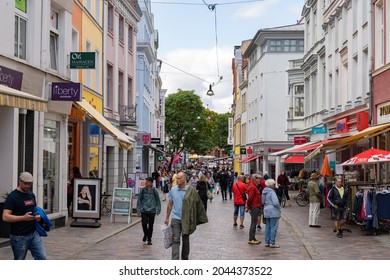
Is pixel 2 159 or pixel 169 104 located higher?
pixel 169 104

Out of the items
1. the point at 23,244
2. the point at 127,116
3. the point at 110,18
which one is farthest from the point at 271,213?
the point at 127,116

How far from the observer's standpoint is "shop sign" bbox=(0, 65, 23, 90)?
1339 centimetres

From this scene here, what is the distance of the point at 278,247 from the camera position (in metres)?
14.1

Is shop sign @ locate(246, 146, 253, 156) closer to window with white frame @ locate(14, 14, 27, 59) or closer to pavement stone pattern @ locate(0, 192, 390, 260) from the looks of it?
pavement stone pattern @ locate(0, 192, 390, 260)

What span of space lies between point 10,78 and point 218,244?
5.81m

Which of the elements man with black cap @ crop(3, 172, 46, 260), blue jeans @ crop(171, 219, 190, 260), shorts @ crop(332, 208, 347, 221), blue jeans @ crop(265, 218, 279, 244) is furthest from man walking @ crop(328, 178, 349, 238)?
man with black cap @ crop(3, 172, 46, 260)

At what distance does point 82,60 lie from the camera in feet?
59.1

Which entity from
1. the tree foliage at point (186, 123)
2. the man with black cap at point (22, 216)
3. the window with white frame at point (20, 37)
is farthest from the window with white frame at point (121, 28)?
the tree foliage at point (186, 123)

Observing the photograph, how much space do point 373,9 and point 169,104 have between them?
5129 centimetres

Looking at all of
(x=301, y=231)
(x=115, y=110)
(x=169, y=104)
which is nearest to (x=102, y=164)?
(x=115, y=110)

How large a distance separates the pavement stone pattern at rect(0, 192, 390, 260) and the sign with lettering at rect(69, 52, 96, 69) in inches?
177

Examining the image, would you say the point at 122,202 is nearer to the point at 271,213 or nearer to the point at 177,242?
the point at 271,213

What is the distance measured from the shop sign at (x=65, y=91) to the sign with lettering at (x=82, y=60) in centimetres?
162
